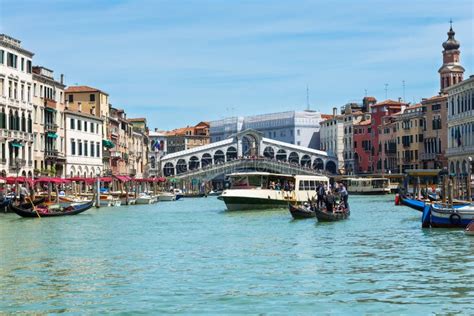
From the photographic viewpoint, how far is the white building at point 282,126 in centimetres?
10412

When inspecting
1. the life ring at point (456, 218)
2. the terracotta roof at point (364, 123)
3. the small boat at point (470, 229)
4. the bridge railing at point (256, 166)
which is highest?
the terracotta roof at point (364, 123)

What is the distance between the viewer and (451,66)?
7669 cm

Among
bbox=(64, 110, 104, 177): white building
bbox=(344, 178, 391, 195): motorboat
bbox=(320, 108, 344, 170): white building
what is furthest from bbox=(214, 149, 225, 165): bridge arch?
bbox=(64, 110, 104, 177): white building

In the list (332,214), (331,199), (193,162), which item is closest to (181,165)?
(193,162)

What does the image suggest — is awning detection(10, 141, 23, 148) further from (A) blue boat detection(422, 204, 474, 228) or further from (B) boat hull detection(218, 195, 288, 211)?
(A) blue boat detection(422, 204, 474, 228)

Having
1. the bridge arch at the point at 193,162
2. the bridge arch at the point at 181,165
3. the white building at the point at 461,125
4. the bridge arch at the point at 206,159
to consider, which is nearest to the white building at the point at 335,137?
the bridge arch at the point at 206,159

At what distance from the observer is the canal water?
37.9 feet

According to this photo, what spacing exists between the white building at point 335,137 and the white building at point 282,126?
4.95m

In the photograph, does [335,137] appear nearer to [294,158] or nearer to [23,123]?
[294,158]

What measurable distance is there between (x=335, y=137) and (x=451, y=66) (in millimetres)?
19501

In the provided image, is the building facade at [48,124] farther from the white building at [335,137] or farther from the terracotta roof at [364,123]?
the white building at [335,137]

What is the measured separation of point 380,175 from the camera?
251ft

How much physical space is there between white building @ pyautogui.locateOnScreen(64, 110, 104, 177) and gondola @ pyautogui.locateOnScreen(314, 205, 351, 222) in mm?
25754

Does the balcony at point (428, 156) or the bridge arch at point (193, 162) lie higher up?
the bridge arch at point (193, 162)
